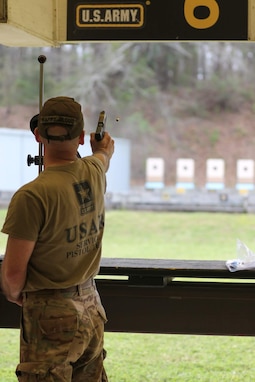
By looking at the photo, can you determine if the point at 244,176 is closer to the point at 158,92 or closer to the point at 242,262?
the point at 158,92

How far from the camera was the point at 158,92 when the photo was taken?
1831 cm

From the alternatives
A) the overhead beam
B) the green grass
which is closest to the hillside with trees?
the green grass

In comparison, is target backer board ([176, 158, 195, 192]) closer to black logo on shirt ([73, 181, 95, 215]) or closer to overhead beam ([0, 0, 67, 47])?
overhead beam ([0, 0, 67, 47])

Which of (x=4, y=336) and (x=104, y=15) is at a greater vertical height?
(x=104, y=15)

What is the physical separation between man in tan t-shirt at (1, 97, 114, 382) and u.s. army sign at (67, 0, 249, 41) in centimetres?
123

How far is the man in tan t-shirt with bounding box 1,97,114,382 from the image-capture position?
1598 millimetres

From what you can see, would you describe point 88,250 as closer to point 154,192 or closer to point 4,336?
point 4,336

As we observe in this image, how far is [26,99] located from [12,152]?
14.6ft

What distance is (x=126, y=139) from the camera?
16.3 metres

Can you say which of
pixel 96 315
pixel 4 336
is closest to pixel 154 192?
pixel 4 336

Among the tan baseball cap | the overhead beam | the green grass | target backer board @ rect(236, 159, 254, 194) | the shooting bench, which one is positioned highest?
the overhead beam

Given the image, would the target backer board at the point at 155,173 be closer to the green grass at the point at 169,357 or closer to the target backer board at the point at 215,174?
the target backer board at the point at 215,174

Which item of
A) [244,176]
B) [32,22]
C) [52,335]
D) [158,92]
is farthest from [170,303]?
[158,92]

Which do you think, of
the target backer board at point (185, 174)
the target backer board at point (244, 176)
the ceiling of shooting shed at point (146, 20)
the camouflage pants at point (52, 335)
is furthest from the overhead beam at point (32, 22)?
the target backer board at point (244, 176)
